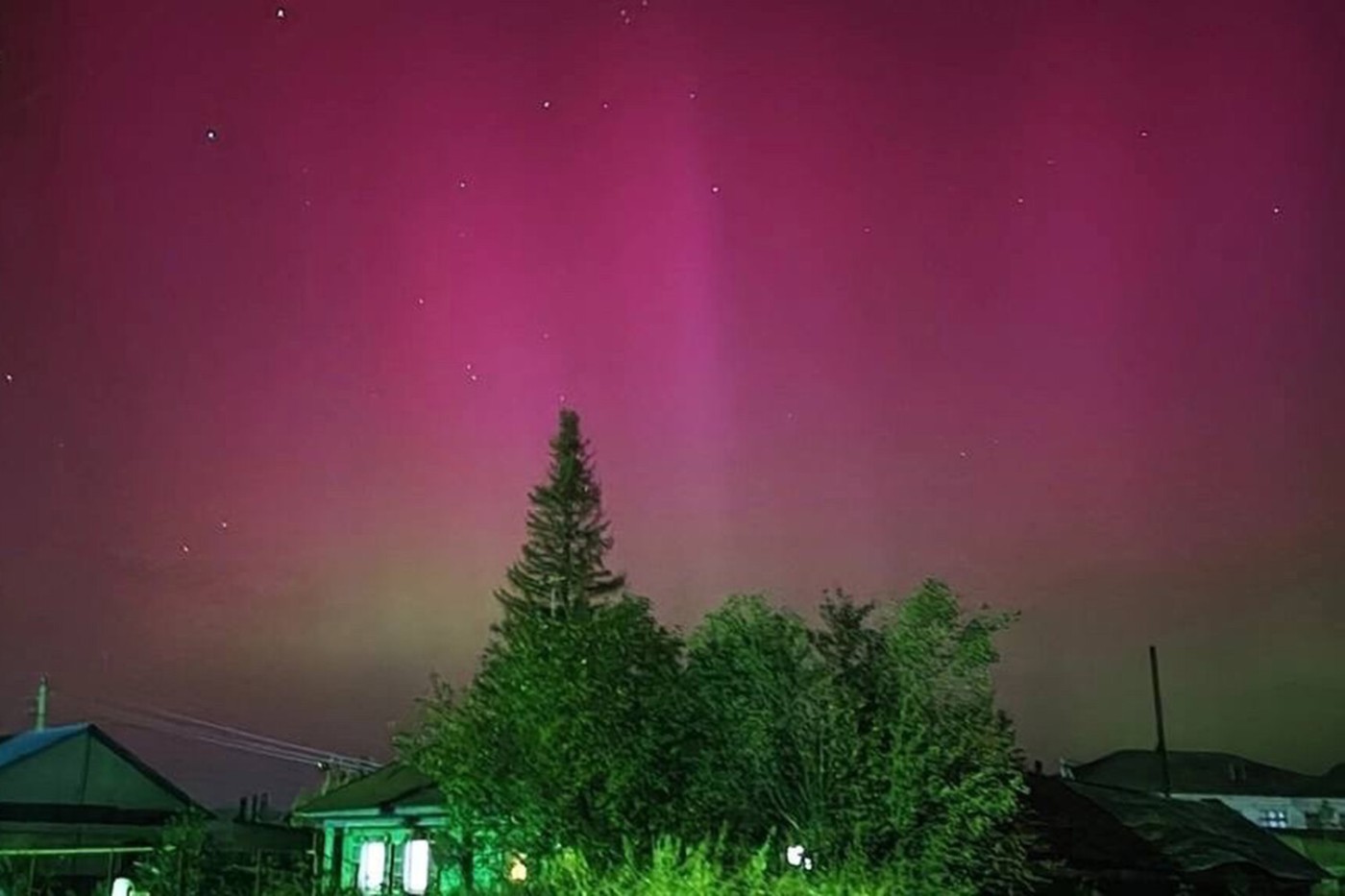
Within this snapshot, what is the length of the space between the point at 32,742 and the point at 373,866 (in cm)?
2010

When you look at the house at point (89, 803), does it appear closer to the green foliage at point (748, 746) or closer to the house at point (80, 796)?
the house at point (80, 796)

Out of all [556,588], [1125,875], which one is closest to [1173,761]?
[556,588]

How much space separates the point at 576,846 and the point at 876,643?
146 inches

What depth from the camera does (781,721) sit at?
13.9 m

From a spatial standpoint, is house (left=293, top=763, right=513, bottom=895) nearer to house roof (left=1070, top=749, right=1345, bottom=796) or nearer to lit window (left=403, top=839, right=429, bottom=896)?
lit window (left=403, top=839, right=429, bottom=896)

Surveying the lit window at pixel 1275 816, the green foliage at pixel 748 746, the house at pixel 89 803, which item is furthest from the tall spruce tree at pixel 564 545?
the lit window at pixel 1275 816

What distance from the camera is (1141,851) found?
21.7 meters

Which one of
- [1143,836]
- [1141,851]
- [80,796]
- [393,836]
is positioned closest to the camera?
[1141,851]

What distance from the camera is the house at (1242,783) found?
172 ft

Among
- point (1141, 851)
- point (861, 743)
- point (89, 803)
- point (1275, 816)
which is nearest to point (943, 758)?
point (861, 743)

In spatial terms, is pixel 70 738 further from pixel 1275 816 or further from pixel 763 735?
pixel 1275 816

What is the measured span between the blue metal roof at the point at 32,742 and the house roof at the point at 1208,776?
36867 mm

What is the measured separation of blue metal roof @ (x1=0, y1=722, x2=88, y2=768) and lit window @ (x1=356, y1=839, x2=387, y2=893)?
57.4ft

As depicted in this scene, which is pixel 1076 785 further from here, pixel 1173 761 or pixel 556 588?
pixel 1173 761
